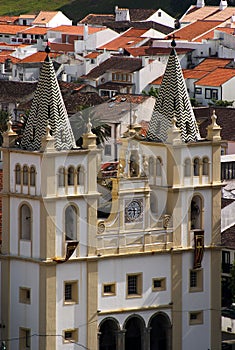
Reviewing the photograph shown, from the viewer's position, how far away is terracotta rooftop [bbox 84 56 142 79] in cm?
18254

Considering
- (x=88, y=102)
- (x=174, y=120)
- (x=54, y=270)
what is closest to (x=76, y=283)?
(x=54, y=270)

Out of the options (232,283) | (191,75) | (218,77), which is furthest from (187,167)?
(191,75)

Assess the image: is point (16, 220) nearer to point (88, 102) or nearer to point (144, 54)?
point (88, 102)

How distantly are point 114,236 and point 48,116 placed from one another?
5467mm

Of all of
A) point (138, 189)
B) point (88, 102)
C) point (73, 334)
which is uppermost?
point (88, 102)

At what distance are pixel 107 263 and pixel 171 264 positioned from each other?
2.86 meters

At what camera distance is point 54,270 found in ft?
278

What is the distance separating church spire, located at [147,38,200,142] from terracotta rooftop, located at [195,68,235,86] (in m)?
80.6

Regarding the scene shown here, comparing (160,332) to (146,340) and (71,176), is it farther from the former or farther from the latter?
(71,176)

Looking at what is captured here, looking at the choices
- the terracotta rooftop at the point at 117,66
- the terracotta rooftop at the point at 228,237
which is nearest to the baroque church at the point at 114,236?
the terracotta rooftop at the point at 228,237

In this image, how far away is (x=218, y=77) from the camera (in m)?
172

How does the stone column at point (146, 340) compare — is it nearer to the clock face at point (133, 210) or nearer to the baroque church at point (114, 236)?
the baroque church at point (114, 236)

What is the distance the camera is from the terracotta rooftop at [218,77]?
558ft

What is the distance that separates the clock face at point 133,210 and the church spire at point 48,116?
3.64 metres
